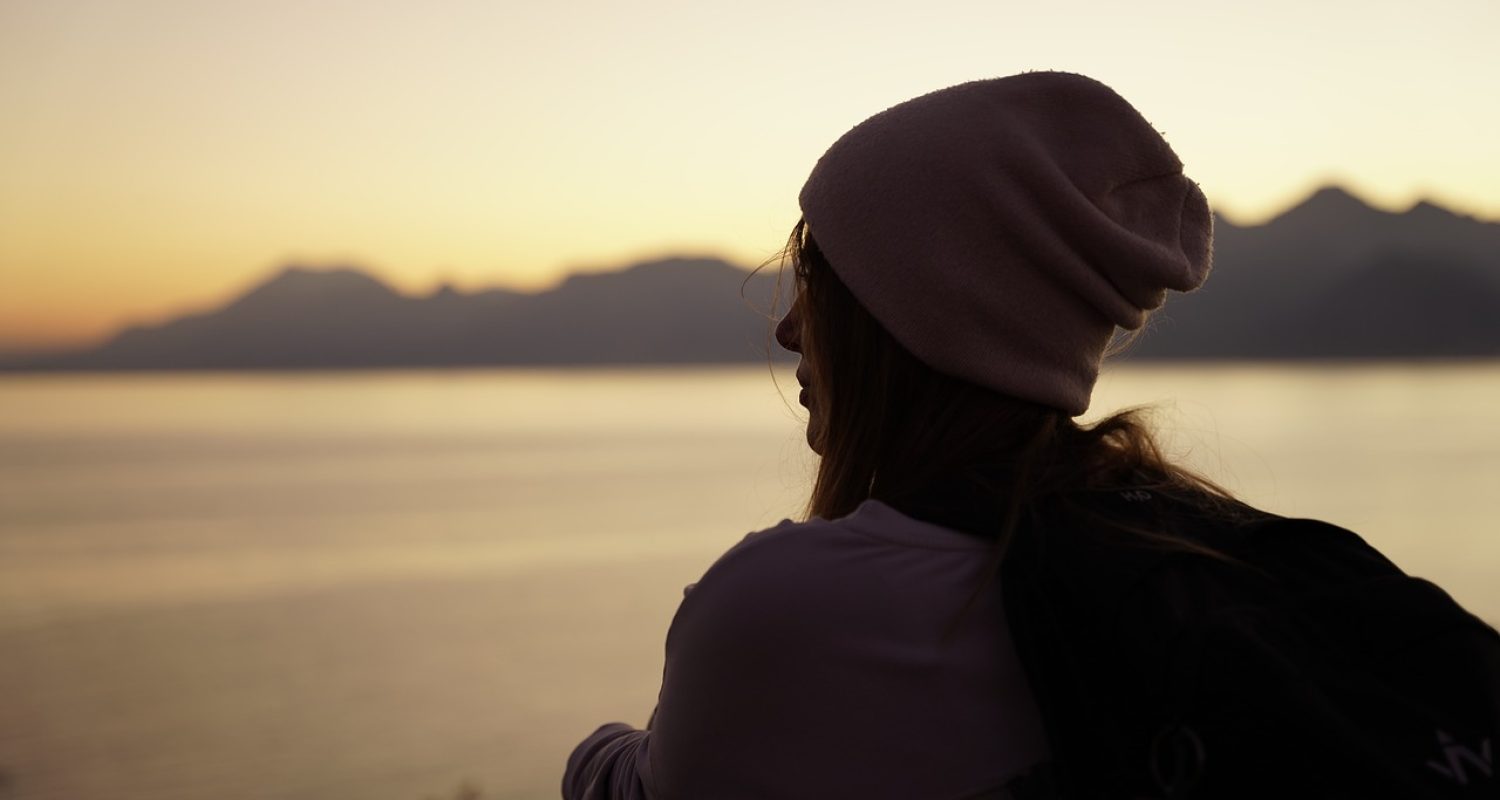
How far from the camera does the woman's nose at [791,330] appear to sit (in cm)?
158

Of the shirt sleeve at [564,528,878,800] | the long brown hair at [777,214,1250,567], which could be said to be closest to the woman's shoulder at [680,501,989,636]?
the shirt sleeve at [564,528,878,800]

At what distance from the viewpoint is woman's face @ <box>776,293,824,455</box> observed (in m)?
1.53

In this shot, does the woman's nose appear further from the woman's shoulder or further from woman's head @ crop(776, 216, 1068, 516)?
the woman's shoulder

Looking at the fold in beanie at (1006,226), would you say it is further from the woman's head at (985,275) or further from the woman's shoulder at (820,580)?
the woman's shoulder at (820,580)

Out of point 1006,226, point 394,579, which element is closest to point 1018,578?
point 1006,226

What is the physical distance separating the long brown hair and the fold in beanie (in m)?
0.04

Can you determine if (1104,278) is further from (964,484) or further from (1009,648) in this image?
(1009,648)

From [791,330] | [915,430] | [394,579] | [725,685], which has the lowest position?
[394,579]

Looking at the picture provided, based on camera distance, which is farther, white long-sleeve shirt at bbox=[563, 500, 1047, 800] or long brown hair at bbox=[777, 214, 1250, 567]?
long brown hair at bbox=[777, 214, 1250, 567]

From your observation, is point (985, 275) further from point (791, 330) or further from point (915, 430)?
point (791, 330)

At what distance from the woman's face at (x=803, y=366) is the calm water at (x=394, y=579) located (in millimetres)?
484

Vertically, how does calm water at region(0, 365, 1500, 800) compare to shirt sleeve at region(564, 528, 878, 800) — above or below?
below

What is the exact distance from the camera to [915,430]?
1.42 meters

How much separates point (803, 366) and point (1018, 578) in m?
0.53
